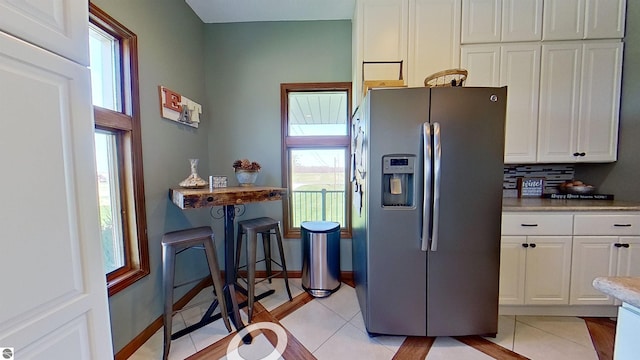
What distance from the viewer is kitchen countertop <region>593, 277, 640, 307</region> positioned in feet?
1.81

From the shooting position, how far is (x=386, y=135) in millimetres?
1595

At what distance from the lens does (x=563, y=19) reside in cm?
200

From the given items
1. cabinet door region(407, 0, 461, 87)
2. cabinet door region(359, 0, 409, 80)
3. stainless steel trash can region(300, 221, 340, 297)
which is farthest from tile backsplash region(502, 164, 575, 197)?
stainless steel trash can region(300, 221, 340, 297)

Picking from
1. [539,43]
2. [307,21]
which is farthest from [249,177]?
[539,43]

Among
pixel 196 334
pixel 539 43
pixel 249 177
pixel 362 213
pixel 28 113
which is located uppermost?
pixel 539 43

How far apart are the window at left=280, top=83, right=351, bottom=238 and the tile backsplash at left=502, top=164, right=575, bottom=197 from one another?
164cm

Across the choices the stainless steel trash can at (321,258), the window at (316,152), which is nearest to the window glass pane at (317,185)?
the window at (316,152)

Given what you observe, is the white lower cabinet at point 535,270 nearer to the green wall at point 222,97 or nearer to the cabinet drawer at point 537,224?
the cabinet drawer at point 537,224

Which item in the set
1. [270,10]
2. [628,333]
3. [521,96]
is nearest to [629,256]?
[521,96]

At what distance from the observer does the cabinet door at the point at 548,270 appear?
1870 millimetres

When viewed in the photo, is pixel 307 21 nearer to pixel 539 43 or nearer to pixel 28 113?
pixel 539 43

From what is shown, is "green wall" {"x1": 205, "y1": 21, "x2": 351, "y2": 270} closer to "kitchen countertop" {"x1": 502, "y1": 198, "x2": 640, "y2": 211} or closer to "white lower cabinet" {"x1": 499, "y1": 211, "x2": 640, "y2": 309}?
"white lower cabinet" {"x1": 499, "y1": 211, "x2": 640, "y2": 309}

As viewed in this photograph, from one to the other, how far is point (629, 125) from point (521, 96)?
0.92 meters

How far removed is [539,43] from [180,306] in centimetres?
388
